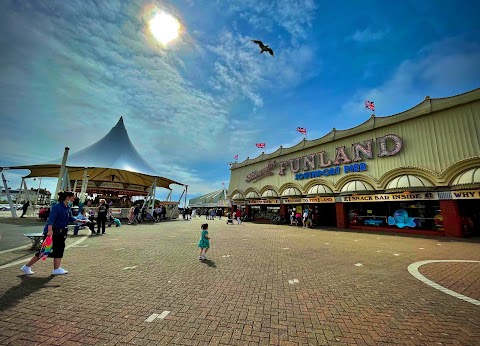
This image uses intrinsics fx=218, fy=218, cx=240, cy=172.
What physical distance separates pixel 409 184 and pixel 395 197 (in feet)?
5.20

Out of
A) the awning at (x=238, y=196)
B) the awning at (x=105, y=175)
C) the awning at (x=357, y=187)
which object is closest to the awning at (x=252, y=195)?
the awning at (x=238, y=196)

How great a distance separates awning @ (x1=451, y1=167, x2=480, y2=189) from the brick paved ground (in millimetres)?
9543

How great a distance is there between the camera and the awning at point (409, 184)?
52.3ft

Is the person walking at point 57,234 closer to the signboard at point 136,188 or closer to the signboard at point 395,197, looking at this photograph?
the signboard at point 395,197

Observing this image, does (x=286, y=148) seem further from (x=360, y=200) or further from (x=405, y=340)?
(x=405, y=340)

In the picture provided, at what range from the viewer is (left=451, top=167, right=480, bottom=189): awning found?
45.0 ft

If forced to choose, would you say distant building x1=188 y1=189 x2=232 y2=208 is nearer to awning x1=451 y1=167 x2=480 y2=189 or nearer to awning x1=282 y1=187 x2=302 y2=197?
awning x1=282 y1=187 x2=302 y2=197

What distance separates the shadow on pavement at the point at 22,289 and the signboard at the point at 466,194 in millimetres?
21157

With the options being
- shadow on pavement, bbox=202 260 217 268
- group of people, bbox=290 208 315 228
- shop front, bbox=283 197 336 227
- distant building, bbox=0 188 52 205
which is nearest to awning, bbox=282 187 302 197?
shop front, bbox=283 197 336 227

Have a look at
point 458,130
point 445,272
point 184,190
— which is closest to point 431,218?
point 458,130

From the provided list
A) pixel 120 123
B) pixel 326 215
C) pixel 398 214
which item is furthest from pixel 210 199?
pixel 398 214

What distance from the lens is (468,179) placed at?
14.1m

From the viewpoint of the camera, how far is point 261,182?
1259 inches

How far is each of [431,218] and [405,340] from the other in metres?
18.1
